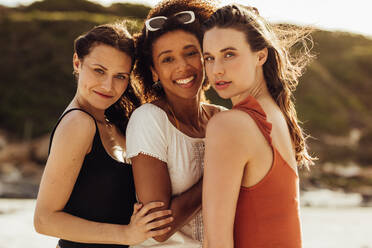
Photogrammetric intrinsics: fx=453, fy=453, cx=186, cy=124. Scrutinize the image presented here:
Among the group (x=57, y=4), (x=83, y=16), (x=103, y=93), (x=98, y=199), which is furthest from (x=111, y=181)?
(x=57, y=4)

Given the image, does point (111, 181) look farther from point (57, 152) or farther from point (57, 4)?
point (57, 4)

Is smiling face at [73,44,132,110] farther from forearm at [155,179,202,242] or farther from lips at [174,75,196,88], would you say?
forearm at [155,179,202,242]

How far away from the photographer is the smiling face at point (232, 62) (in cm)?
253

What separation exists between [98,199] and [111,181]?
14 cm

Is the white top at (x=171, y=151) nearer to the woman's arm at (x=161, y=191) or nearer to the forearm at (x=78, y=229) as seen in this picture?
the woman's arm at (x=161, y=191)

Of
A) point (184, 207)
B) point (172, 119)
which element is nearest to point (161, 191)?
point (184, 207)

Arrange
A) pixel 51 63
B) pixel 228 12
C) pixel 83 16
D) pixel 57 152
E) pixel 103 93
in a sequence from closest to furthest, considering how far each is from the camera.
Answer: pixel 228 12 → pixel 57 152 → pixel 103 93 → pixel 51 63 → pixel 83 16

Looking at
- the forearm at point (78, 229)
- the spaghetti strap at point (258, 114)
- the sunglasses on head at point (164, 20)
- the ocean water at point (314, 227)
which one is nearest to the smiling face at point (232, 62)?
the spaghetti strap at point (258, 114)

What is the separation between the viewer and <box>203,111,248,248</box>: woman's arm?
7.23 feet

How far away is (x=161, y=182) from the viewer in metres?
2.77

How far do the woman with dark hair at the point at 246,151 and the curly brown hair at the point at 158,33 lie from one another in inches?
24.7

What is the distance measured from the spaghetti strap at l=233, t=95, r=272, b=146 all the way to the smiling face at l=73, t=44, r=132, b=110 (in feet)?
3.79

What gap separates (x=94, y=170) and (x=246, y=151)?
3.70 ft

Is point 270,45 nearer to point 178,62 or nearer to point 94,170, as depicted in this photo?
point 178,62
